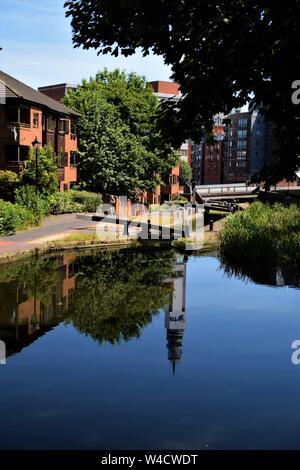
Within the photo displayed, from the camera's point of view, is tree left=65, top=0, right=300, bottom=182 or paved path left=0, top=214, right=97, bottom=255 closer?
tree left=65, top=0, right=300, bottom=182

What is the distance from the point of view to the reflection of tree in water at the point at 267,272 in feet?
74.1

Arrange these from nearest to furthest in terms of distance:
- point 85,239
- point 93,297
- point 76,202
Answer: point 93,297 < point 85,239 < point 76,202

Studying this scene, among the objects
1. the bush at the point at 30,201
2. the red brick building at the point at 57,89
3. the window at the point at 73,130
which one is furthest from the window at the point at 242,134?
the bush at the point at 30,201

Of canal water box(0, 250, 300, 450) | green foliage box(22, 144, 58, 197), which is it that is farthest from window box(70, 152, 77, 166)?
canal water box(0, 250, 300, 450)

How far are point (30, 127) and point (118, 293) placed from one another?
98.0ft

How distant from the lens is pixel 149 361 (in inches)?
516

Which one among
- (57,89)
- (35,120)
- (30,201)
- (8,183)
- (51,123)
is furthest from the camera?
(57,89)

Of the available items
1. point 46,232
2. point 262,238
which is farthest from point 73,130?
point 262,238

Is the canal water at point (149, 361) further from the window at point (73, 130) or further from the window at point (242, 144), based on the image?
the window at point (242, 144)

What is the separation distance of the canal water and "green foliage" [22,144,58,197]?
62.2ft

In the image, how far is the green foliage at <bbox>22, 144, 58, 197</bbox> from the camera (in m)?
41.4

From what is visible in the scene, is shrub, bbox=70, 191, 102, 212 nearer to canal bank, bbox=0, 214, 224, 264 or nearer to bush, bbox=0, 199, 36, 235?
canal bank, bbox=0, 214, 224, 264

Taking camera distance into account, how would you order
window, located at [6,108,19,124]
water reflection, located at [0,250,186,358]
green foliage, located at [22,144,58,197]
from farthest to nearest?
window, located at [6,108,19,124] < green foliage, located at [22,144,58,197] < water reflection, located at [0,250,186,358]

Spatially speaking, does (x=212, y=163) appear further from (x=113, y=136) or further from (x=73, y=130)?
(x=73, y=130)
